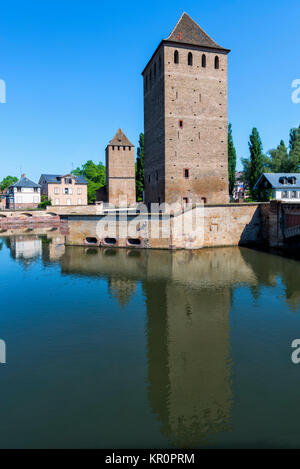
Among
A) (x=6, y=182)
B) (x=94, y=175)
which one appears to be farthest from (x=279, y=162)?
(x=6, y=182)

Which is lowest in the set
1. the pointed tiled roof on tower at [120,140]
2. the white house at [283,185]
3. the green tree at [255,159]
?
the white house at [283,185]

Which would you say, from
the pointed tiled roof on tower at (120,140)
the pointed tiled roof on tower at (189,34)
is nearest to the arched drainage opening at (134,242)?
the pointed tiled roof on tower at (189,34)

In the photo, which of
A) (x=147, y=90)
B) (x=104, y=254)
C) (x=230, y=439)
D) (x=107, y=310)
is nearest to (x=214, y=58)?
(x=147, y=90)

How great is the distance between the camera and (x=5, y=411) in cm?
697

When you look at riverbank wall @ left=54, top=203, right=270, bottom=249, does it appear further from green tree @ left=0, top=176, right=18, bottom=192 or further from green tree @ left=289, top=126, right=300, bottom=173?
green tree @ left=0, top=176, right=18, bottom=192

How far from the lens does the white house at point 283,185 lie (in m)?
45.4

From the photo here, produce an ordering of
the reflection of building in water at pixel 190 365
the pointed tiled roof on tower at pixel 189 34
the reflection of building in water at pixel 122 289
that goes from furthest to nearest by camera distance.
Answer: the pointed tiled roof on tower at pixel 189 34 → the reflection of building in water at pixel 122 289 → the reflection of building in water at pixel 190 365

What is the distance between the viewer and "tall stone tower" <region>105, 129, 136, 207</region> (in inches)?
2044

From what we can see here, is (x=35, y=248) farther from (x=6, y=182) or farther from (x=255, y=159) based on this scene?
(x=6, y=182)

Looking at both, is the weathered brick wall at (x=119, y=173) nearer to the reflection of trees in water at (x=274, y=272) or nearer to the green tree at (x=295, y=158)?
the green tree at (x=295, y=158)

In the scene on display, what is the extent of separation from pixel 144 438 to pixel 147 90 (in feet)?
109

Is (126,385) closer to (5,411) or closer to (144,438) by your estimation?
(144,438)

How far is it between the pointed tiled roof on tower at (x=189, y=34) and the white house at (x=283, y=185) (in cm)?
2190

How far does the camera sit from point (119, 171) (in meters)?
52.2
